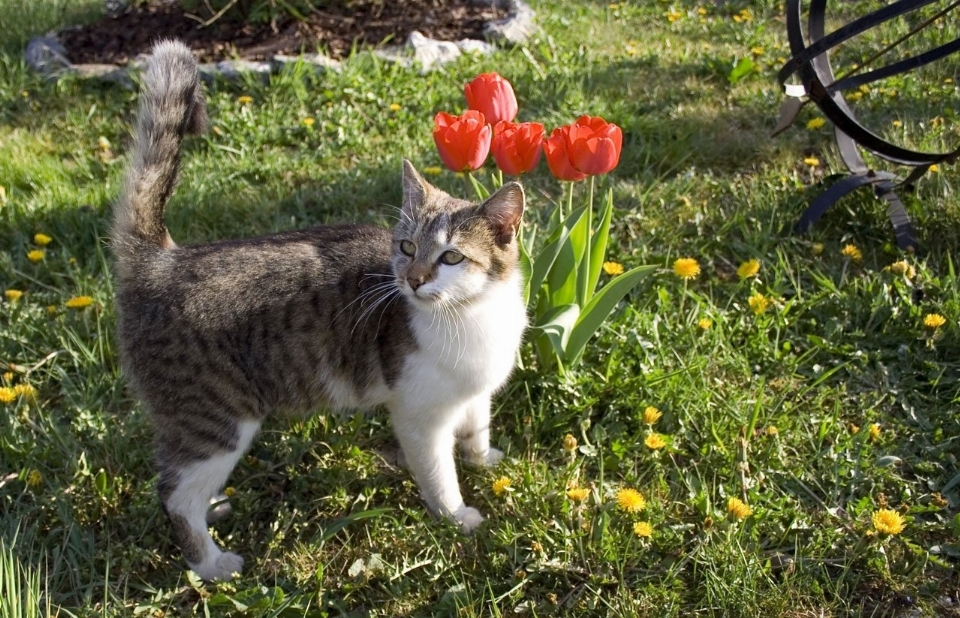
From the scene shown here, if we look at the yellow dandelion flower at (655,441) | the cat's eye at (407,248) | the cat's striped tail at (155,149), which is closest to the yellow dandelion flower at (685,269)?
the yellow dandelion flower at (655,441)

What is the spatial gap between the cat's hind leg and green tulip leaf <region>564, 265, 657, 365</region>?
114 cm

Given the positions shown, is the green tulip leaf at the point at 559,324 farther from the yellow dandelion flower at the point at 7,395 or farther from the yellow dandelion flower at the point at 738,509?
the yellow dandelion flower at the point at 7,395

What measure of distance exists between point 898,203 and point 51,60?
5.24 m

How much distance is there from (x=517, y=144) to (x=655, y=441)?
105 centimetres

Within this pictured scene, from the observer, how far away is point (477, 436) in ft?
8.52

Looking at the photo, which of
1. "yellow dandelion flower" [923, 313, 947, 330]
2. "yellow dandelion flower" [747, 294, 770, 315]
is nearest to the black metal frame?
"yellow dandelion flower" [923, 313, 947, 330]

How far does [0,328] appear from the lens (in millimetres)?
3096

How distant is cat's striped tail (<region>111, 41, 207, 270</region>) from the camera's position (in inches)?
88.0

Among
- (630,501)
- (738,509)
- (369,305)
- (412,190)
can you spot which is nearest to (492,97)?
(412,190)

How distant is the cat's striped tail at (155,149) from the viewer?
2236 millimetres

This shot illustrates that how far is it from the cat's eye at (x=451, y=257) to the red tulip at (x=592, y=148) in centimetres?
43

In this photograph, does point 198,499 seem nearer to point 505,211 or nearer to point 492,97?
point 505,211

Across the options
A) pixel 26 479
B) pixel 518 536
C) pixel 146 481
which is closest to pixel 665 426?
pixel 518 536

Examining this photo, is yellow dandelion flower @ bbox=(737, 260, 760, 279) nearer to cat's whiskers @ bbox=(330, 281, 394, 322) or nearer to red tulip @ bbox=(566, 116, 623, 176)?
red tulip @ bbox=(566, 116, 623, 176)
